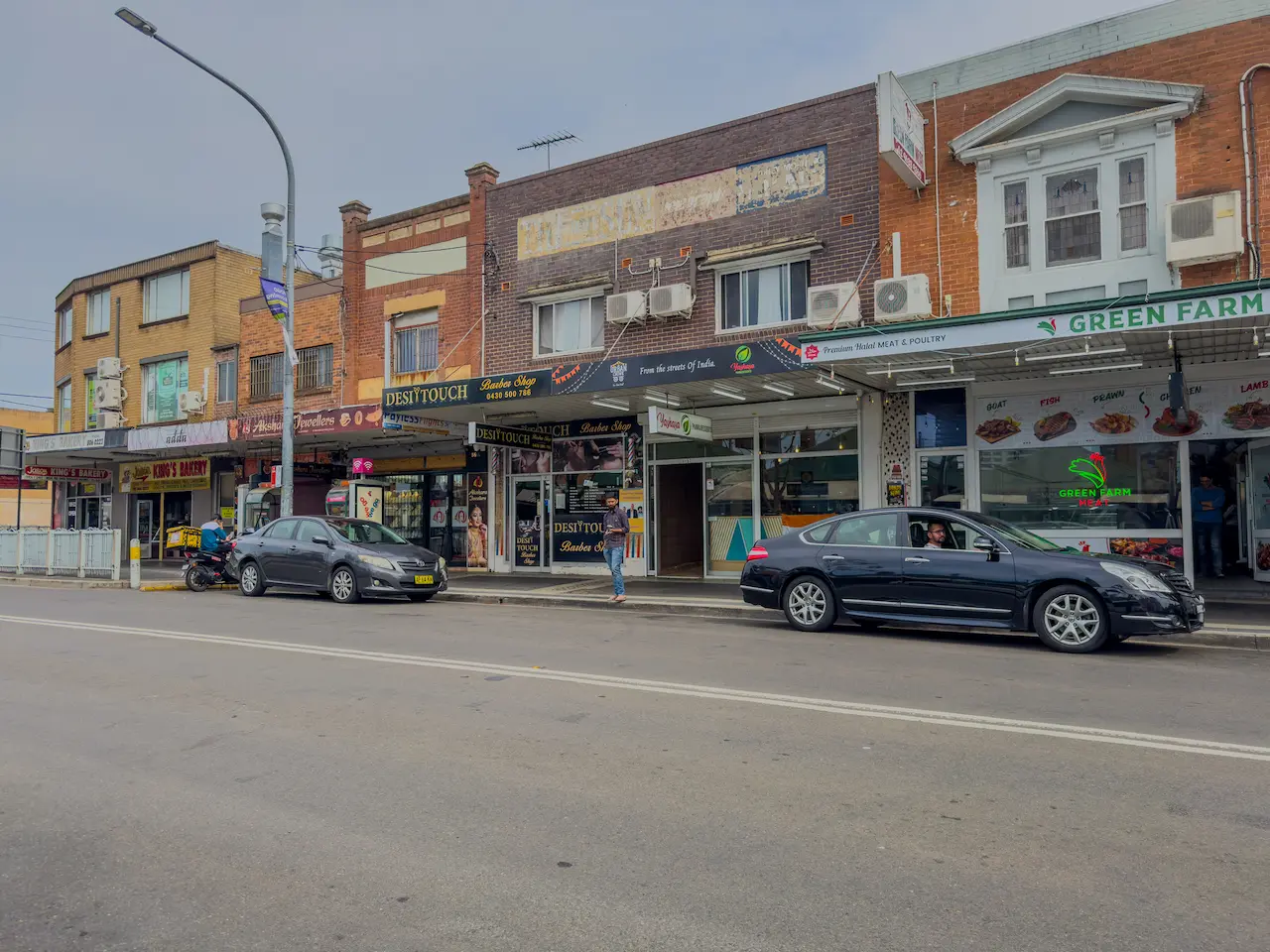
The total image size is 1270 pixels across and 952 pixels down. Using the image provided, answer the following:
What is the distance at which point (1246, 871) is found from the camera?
3.61 meters

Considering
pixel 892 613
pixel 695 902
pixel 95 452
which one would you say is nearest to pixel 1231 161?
pixel 892 613

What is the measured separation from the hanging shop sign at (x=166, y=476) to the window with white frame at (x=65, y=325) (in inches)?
214

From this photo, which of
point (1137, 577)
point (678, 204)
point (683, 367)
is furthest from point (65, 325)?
point (1137, 577)

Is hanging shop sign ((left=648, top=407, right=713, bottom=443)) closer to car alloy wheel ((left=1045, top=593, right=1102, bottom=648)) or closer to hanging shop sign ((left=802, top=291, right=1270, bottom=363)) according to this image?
hanging shop sign ((left=802, top=291, right=1270, bottom=363))

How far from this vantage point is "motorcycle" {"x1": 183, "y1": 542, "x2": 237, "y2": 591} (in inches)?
695

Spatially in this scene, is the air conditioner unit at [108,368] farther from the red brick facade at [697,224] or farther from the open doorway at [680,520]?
the open doorway at [680,520]

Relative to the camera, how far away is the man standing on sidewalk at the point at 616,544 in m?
14.0

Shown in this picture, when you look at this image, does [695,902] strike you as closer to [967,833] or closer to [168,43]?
[967,833]

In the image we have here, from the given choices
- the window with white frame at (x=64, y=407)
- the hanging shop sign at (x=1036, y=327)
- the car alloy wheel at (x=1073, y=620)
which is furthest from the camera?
the window with white frame at (x=64, y=407)

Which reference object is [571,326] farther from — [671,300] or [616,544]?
[616,544]

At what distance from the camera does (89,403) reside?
28922 millimetres

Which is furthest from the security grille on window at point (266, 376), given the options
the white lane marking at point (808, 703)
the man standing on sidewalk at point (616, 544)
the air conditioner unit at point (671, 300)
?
the white lane marking at point (808, 703)

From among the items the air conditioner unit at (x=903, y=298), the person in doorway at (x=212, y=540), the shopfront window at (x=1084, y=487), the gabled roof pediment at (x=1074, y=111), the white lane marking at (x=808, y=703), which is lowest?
the white lane marking at (x=808, y=703)

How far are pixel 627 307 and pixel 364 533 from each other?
21.1ft
